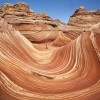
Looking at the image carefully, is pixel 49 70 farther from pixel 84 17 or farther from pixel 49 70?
pixel 84 17

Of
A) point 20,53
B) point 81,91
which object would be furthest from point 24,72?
point 81,91

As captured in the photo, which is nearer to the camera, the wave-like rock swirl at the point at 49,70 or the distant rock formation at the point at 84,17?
the wave-like rock swirl at the point at 49,70

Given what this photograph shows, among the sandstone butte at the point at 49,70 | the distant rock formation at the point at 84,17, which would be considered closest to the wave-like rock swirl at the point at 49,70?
the sandstone butte at the point at 49,70

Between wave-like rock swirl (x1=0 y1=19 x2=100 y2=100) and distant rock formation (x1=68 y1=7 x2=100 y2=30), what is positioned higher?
distant rock formation (x1=68 y1=7 x2=100 y2=30)

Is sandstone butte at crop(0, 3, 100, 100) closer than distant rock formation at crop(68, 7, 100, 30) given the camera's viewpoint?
Yes

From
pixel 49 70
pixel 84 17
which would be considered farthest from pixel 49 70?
pixel 84 17

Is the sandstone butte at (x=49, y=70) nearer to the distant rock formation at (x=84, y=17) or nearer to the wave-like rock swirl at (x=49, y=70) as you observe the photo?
the wave-like rock swirl at (x=49, y=70)

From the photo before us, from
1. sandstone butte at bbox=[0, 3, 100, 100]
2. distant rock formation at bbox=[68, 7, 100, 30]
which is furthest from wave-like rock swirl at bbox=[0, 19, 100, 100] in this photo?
distant rock formation at bbox=[68, 7, 100, 30]

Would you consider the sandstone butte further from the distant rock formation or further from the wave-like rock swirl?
the distant rock formation

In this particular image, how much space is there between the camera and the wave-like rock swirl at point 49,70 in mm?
6215

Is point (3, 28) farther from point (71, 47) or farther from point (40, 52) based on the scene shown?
point (71, 47)

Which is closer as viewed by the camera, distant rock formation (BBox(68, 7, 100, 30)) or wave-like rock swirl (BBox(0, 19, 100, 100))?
wave-like rock swirl (BBox(0, 19, 100, 100))

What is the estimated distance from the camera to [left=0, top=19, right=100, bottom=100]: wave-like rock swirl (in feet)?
20.4

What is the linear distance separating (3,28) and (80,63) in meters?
3.03
